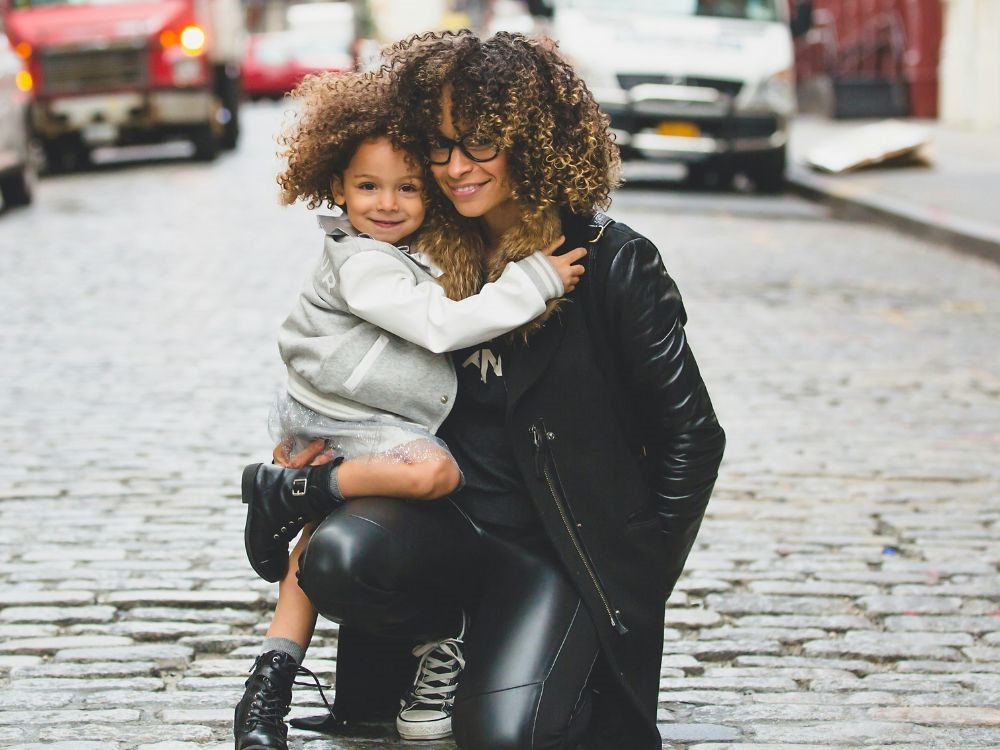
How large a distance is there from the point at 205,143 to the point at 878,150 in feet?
25.1

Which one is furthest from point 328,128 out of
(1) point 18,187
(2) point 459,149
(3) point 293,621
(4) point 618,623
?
(1) point 18,187

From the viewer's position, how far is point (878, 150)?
16969 millimetres

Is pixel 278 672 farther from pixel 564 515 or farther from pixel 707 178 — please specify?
pixel 707 178

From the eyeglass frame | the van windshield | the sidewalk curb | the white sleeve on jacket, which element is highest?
the eyeglass frame

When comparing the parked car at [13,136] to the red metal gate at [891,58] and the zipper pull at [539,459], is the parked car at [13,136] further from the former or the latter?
the red metal gate at [891,58]

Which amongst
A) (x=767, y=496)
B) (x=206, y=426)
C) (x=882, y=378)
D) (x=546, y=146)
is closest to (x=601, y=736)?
(x=546, y=146)

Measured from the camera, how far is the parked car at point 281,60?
4038 centimetres

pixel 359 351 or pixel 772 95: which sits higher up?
pixel 359 351

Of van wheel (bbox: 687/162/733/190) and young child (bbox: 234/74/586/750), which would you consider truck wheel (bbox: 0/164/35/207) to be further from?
young child (bbox: 234/74/586/750)

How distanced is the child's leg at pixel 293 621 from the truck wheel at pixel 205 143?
1605 cm

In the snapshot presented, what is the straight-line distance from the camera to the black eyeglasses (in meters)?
3.08

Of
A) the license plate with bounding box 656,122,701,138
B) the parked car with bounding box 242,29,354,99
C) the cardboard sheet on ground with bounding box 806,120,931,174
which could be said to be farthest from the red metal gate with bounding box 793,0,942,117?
the parked car with bounding box 242,29,354,99

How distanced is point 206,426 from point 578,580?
3520 millimetres

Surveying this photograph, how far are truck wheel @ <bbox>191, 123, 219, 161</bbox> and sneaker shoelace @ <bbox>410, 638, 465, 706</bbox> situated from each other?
16043 mm
